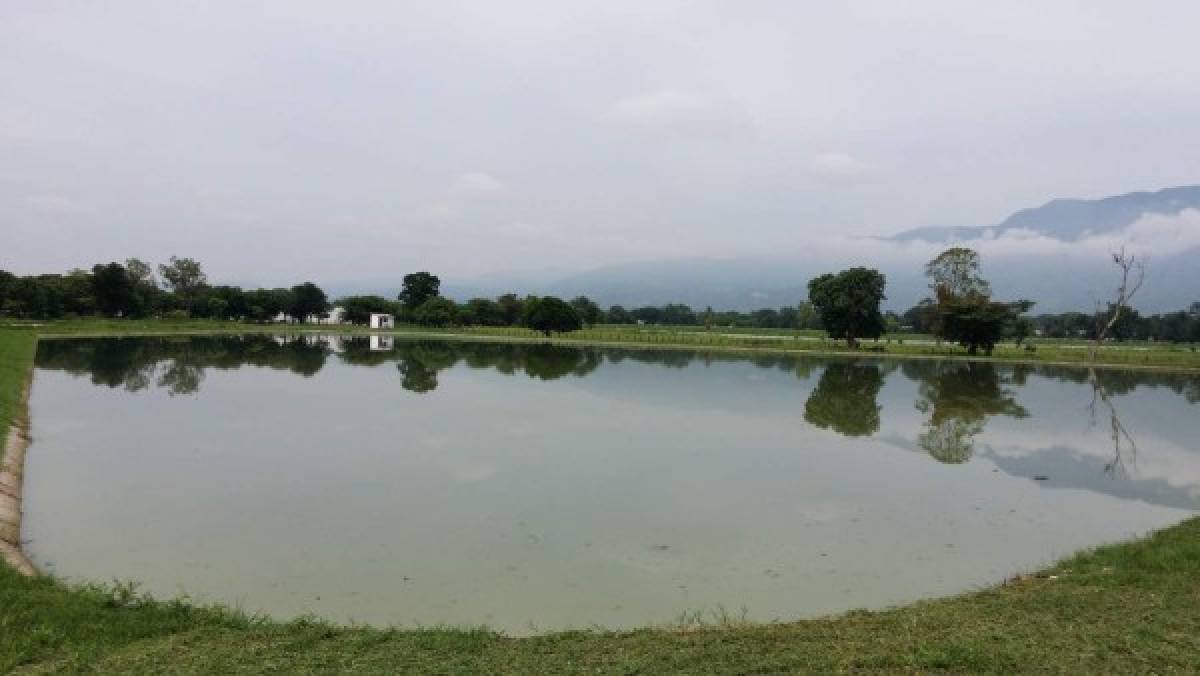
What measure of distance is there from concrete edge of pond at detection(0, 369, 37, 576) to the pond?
23 centimetres

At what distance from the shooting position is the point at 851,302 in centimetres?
5691

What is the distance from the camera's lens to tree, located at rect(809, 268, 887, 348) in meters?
56.7

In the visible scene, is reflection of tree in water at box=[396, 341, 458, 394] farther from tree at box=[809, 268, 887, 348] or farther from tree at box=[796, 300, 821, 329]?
tree at box=[796, 300, 821, 329]

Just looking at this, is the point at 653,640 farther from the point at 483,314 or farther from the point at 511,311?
the point at 511,311

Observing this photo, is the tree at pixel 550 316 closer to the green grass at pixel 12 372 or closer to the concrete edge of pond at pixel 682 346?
the concrete edge of pond at pixel 682 346

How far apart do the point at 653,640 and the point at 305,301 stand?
97.8m

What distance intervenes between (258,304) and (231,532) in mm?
87507

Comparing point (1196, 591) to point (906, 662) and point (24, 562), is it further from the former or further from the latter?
point (24, 562)

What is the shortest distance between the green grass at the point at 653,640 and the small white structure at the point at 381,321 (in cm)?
8573

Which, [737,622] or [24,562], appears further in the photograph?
[24,562]

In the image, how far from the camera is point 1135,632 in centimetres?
650

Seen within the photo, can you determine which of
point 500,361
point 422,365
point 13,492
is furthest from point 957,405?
point 13,492

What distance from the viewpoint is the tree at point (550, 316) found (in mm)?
68938

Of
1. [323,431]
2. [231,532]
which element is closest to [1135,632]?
[231,532]
